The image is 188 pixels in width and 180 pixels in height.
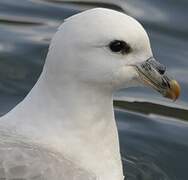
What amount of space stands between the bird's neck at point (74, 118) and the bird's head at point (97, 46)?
0.32ft

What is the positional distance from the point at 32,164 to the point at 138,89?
250 cm

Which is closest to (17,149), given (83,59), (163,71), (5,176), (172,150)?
(5,176)

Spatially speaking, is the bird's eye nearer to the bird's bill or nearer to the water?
the bird's bill

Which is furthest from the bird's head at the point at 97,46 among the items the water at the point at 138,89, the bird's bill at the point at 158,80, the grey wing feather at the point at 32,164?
the water at the point at 138,89

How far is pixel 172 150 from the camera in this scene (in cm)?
669

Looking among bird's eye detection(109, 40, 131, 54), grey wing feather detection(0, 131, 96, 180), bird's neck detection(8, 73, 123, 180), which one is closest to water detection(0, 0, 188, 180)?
bird's neck detection(8, 73, 123, 180)

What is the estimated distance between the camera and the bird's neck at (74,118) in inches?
209

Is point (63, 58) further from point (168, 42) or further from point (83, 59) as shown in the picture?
point (168, 42)

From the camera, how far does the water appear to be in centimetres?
662

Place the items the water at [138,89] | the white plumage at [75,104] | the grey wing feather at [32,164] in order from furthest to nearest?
the water at [138,89]
the white plumage at [75,104]
the grey wing feather at [32,164]

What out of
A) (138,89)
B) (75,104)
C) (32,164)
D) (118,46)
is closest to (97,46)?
(118,46)

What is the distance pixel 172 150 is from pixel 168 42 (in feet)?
5.51

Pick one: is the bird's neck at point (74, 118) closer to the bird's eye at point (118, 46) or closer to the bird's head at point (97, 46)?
the bird's head at point (97, 46)

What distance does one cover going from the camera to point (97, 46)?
517cm
